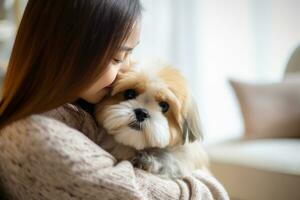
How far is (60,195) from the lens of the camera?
798 millimetres

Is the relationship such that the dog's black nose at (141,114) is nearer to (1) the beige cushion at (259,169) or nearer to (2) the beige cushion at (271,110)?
(1) the beige cushion at (259,169)

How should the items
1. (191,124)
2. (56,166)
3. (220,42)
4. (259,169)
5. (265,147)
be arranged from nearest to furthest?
(56,166)
(191,124)
(259,169)
(265,147)
(220,42)

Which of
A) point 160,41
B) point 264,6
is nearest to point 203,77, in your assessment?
point 160,41

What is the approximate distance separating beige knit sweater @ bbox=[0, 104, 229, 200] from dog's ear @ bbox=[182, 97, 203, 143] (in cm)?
21

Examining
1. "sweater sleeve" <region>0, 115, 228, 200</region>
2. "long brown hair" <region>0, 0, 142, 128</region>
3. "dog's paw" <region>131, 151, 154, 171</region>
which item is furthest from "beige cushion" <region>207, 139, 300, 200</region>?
"long brown hair" <region>0, 0, 142, 128</region>

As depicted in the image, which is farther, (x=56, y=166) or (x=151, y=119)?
(x=151, y=119)

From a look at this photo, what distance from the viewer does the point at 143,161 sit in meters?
0.97

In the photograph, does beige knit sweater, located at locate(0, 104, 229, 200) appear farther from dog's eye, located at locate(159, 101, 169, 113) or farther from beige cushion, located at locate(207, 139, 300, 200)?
beige cushion, located at locate(207, 139, 300, 200)

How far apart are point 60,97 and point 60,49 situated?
0.09 meters

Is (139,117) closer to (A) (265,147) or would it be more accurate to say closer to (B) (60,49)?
(B) (60,49)

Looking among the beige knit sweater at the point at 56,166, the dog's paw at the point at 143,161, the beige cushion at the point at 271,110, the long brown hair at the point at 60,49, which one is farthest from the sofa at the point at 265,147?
the long brown hair at the point at 60,49

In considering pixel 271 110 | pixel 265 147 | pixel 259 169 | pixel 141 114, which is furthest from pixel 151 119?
pixel 271 110

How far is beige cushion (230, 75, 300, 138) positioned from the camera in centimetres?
184

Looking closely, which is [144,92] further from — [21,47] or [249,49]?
[249,49]
